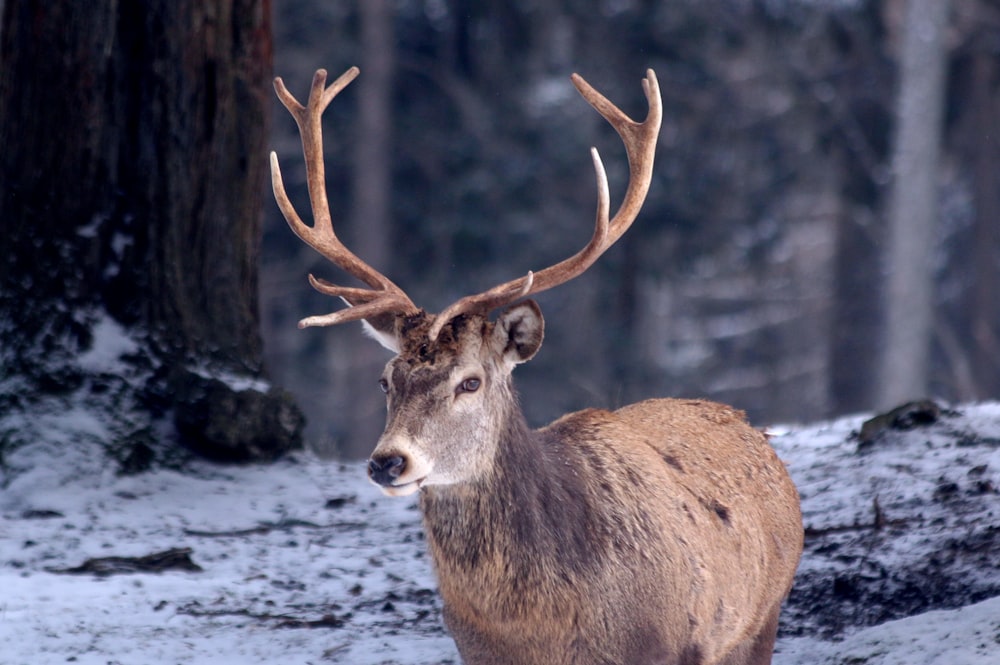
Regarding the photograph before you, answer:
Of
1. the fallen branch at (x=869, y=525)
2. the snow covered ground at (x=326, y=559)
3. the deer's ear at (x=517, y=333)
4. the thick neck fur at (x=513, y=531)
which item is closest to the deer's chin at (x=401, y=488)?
the thick neck fur at (x=513, y=531)

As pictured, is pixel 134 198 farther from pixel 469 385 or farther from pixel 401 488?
pixel 401 488

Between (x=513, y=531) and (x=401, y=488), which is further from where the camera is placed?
(x=513, y=531)

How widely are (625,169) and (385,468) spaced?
704 inches

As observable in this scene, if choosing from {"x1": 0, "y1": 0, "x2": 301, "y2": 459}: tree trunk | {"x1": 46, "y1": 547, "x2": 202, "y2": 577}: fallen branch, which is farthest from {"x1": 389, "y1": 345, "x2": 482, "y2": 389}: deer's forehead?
{"x1": 0, "y1": 0, "x2": 301, "y2": 459}: tree trunk

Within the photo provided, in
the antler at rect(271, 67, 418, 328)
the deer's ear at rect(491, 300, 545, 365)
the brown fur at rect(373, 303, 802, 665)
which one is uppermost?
the antler at rect(271, 67, 418, 328)

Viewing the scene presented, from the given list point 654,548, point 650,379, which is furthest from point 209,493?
point 650,379

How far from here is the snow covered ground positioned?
218 inches

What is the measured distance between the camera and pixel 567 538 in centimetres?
466

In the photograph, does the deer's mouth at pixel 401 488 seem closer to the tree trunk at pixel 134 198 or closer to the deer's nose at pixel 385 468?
the deer's nose at pixel 385 468

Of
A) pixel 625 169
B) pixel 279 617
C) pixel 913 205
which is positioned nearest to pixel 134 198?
pixel 279 617

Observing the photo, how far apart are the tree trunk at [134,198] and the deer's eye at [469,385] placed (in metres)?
3.13

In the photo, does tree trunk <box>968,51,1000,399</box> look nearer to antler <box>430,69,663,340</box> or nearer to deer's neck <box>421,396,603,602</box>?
antler <box>430,69,663,340</box>

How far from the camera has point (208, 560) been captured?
6605 millimetres

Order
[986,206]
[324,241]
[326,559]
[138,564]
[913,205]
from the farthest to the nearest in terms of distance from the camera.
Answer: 1. [986,206]
2. [913,205]
3. [326,559]
4. [138,564]
5. [324,241]
